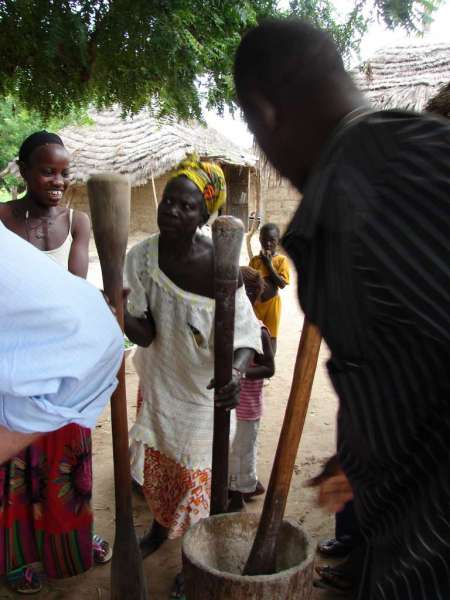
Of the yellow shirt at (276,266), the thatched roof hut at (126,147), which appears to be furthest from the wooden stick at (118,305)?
the thatched roof hut at (126,147)

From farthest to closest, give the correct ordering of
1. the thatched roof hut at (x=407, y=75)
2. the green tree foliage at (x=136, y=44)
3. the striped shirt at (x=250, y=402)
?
the thatched roof hut at (x=407, y=75) < the striped shirt at (x=250, y=402) < the green tree foliage at (x=136, y=44)

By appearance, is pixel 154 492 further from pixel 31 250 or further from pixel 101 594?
pixel 31 250

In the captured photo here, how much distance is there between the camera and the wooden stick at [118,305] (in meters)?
1.86

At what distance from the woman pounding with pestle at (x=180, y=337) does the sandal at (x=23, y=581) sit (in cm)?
62

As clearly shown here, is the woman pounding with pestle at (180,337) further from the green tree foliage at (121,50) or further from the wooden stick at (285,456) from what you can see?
the wooden stick at (285,456)

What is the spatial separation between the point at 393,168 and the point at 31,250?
2.21 feet

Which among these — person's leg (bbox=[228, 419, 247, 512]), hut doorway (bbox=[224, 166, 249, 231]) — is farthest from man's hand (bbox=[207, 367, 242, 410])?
hut doorway (bbox=[224, 166, 249, 231])

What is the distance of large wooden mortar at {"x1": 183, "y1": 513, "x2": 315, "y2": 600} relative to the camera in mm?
1377

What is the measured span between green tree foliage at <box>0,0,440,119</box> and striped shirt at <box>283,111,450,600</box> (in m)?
1.18

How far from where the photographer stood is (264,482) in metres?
3.47

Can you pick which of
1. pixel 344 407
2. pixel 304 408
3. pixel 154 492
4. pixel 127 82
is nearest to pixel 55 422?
pixel 344 407

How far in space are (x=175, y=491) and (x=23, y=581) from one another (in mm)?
795

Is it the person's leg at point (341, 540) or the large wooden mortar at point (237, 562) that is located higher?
the large wooden mortar at point (237, 562)

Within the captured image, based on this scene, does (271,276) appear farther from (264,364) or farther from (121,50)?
(121,50)
